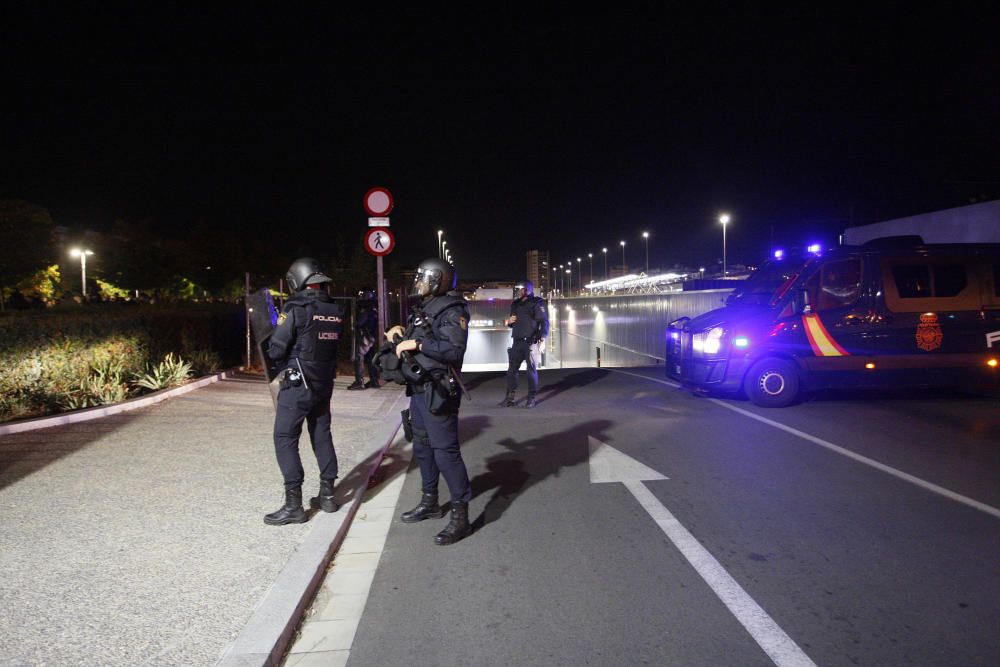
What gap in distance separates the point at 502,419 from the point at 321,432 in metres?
4.81

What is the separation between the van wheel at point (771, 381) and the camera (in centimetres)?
1050

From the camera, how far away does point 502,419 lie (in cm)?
1012

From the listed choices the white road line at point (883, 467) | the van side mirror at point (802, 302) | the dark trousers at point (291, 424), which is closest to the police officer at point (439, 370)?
the dark trousers at point (291, 424)

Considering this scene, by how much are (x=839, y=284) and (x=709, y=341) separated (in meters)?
2.07

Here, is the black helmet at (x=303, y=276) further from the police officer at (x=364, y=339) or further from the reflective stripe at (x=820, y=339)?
the reflective stripe at (x=820, y=339)

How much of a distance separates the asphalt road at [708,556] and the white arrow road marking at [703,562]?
0.05 ft

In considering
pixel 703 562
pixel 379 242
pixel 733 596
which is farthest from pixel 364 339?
pixel 733 596

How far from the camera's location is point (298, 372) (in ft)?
17.2

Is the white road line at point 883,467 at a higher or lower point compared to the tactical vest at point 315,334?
lower

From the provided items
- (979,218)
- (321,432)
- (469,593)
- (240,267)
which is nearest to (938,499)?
(469,593)

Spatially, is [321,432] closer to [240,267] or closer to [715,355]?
[715,355]

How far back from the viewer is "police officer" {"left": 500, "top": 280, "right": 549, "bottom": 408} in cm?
1102

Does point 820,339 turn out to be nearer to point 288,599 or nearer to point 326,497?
point 326,497

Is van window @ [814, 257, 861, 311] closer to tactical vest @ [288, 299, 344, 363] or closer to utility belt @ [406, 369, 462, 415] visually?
utility belt @ [406, 369, 462, 415]
